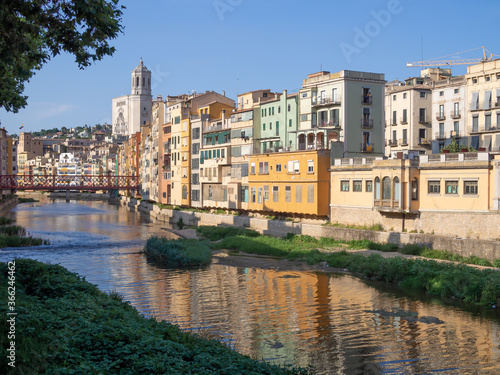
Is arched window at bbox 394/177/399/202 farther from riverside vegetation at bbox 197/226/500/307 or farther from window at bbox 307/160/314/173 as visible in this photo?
window at bbox 307/160/314/173

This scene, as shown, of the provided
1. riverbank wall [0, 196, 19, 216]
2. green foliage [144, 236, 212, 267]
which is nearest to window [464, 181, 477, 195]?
green foliage [144, 236, 212, 267]

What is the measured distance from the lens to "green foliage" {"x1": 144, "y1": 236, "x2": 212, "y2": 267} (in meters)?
36.8

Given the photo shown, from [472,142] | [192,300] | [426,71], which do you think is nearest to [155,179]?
[426,71]

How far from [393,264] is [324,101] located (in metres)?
22.5

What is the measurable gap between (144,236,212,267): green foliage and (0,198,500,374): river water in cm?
126

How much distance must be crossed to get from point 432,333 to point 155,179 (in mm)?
72922

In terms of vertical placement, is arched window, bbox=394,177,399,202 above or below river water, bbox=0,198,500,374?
above

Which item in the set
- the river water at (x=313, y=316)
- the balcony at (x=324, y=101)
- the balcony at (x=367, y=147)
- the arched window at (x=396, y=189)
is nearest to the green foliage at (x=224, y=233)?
the river water at (x=313, y=316)

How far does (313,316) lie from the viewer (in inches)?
936

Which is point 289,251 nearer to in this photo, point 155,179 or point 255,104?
point 255,104

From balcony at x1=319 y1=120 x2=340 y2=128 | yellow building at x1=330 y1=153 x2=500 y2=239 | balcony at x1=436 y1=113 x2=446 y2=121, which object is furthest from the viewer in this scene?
balcony at x1=436 y1=113 x2=446 y2=121

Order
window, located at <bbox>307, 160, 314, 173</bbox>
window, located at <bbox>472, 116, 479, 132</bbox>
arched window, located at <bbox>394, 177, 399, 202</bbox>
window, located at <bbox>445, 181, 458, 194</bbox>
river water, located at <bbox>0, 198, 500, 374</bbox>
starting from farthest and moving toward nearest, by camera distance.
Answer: window, located at <bbox>472, 116, 479, 132</bbox>
window, located at <bbox>307, 160, 314, 173</bbox>
arched window, located at <bbox>394, 177, 399, 202</bbox>
window, located at <bbox>445, 181, 458, 194</bbox>
river water, located at <bbox>0, 198, 500, 374</bbox>

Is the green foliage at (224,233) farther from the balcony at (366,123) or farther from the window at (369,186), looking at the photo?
the balcony at (366,123)

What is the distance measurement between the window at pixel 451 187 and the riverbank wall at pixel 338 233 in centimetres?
307
